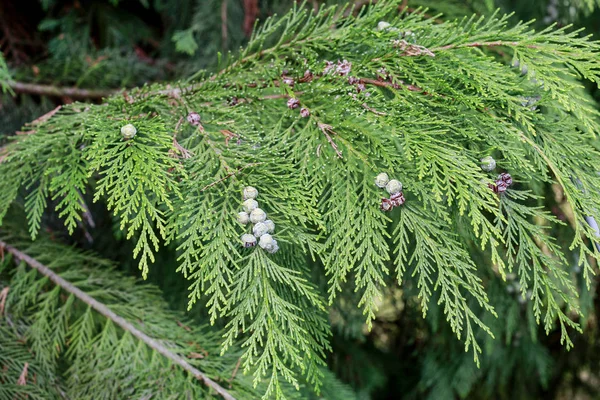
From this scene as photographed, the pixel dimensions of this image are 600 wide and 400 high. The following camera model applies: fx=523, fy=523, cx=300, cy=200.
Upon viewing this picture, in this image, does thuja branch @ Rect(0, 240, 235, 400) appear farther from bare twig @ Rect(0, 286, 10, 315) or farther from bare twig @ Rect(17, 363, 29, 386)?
bare twig @ Rect(17, 363, 29, 386)

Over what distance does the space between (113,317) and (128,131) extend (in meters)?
0.60

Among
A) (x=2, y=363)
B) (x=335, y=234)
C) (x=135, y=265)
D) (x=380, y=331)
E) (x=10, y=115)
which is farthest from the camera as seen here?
(x=380, y=331)

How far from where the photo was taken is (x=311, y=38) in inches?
42.9

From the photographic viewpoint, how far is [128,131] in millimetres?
888

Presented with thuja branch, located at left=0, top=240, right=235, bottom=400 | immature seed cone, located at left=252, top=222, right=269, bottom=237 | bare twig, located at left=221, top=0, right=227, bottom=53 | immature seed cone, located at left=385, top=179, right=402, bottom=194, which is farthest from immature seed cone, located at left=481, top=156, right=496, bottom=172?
bare twig, located at left=221, top=0, right=227, bottom=53

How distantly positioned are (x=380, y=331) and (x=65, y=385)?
5.61 feet

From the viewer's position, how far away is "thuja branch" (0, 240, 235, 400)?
3.73 ft

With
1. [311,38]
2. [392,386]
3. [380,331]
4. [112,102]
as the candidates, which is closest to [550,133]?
[311,38]

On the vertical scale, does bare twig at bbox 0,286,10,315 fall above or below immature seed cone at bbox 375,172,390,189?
below

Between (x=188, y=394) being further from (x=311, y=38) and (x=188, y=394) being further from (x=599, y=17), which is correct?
(x=599, y=17)

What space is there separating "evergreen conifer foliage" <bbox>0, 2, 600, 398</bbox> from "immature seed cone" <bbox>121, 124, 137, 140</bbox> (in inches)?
0.8

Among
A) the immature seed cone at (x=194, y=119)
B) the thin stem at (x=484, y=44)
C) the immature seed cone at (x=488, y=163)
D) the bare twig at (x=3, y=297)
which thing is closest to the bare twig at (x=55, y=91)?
the bare twig at (x=3, y=297)

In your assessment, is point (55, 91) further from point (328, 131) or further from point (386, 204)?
point (386, 204)

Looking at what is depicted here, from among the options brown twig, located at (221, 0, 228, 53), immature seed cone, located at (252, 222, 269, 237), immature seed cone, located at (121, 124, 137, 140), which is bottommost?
brown twig, located at (221, 0, 228, 53)
